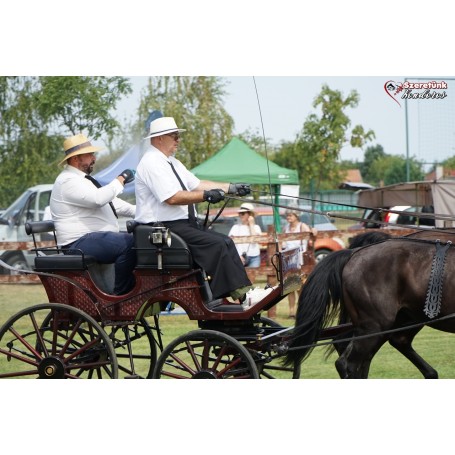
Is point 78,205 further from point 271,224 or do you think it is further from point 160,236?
point 271,224

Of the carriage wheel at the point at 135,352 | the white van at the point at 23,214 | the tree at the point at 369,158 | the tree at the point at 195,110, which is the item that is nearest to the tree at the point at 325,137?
the tree at the point at 195,110

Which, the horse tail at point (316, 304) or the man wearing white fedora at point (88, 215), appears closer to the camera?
the horse tail at point (316, 304)

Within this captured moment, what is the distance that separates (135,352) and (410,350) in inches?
121

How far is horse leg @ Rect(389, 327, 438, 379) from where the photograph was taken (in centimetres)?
612

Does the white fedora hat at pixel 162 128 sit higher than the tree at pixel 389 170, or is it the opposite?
the white fedora hat at pixel 162 128

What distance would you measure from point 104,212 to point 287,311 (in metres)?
5.62

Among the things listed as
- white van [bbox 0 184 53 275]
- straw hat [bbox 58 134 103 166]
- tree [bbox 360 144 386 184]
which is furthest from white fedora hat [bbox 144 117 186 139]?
tree [bbox 360 144 386 184]

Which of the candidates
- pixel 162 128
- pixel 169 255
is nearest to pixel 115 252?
pixel 169 255

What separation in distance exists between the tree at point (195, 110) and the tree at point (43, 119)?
279cm

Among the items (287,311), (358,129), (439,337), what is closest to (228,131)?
(358,129)

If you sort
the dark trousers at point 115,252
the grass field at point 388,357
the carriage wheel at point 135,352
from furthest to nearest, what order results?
the grass field at point 388,357 < the dark trousers at point 115,252 < the carriage wheel at point 135,352

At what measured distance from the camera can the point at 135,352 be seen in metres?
8.33

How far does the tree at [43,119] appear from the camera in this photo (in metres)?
19.0

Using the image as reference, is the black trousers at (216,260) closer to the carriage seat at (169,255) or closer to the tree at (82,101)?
the carriage seat at (169,255)
